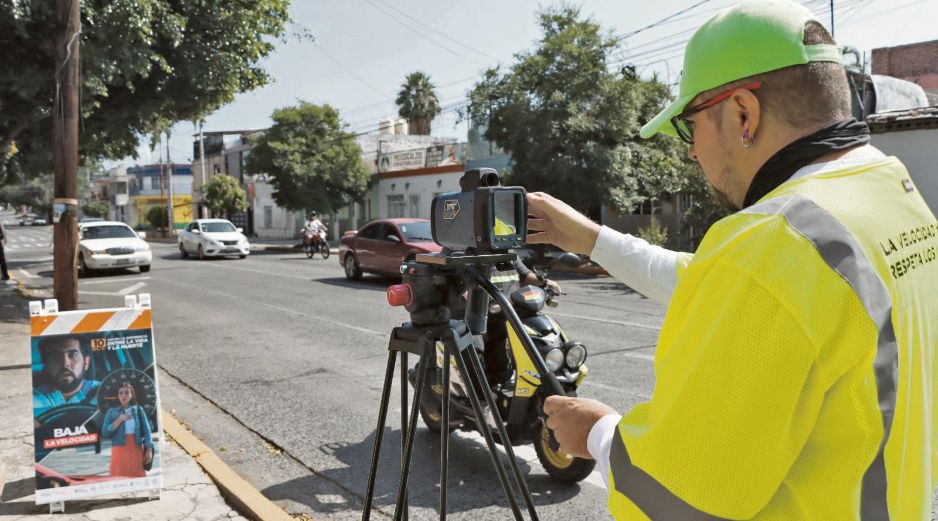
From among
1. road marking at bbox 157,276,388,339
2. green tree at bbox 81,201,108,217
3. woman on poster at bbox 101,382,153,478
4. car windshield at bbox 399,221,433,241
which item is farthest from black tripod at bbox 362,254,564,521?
green tree at bbox 81,201,108,217

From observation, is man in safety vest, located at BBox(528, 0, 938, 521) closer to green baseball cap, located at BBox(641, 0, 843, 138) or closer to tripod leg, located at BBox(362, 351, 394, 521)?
green baseball cap, located at BBox(641, 0, 843, 138)

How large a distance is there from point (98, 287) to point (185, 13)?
7.55 meters

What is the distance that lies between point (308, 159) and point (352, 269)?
56.7 feet

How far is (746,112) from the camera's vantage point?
3.98ft

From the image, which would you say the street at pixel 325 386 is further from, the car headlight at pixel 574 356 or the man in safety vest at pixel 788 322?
the man in safety vest at pixel 788 322

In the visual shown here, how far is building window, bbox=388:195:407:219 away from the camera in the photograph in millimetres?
35625

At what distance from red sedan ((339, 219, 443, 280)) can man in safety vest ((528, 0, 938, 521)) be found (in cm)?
1294

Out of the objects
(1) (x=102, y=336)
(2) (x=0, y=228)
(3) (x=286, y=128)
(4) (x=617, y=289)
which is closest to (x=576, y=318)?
(4) (x=617, y=289)

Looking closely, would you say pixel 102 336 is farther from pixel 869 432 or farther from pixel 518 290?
pixel 869 432

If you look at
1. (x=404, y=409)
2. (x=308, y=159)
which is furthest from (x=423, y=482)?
(x=308, y=159)

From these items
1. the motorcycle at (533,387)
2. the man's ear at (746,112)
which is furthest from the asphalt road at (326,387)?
the man's ear at (746,112)

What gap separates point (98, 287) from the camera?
15969 millimetres

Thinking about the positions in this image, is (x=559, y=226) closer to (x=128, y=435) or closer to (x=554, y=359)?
(x=554, y=359)

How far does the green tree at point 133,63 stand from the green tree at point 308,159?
17.1 meters
